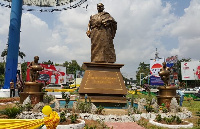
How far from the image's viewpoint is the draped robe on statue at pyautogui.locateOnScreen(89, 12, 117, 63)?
45.9 ft

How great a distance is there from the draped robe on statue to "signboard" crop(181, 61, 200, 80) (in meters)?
32.2

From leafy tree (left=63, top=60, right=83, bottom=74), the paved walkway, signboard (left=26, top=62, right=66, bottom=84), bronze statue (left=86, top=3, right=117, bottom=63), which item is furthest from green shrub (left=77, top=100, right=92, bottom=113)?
leafy tree (left=63, top=60, right=83, bottom=74)

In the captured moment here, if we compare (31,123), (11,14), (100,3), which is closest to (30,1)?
(11,14)

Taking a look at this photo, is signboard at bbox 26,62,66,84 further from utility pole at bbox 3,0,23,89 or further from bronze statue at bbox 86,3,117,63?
bronze statue at bbox 86,3,117,63

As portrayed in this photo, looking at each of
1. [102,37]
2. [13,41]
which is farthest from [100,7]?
[13,41]

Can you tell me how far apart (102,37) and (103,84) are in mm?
3432

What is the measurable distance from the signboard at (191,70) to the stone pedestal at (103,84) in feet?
108

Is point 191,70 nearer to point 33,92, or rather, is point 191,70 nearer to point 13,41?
point 13,41

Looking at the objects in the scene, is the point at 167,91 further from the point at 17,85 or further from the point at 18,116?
the point at 17,85

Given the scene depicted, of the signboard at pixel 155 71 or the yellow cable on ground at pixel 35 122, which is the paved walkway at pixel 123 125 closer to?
the yellow cable on ground at pixel 35 122

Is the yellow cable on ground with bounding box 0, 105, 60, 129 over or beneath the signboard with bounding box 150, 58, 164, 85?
beneath

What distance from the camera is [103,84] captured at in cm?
1265

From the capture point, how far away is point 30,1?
33469 mm

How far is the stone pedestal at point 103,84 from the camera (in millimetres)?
Answer: 12375
